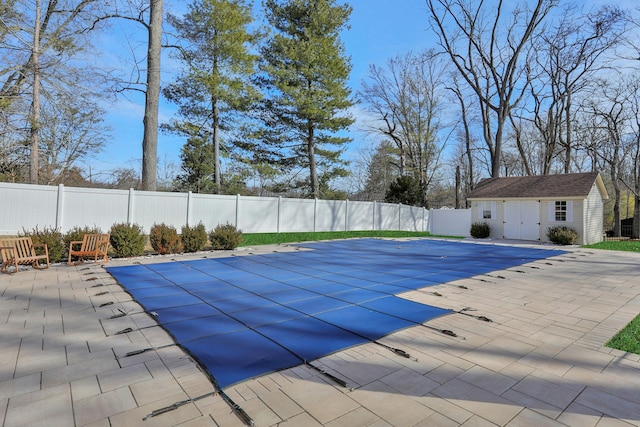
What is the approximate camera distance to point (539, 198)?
616 inches

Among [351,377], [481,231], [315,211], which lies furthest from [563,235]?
[351,377]

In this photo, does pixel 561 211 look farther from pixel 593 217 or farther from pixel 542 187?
pixel 593 217

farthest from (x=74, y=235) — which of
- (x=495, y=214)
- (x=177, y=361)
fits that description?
(x=495, y=214)

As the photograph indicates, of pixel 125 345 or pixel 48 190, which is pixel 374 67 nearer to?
pixel 48 190

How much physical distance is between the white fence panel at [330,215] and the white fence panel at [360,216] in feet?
1.45

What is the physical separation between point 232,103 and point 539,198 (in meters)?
15.9

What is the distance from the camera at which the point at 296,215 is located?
1647 centimetres

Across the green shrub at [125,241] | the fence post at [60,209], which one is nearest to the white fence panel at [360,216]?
the green shrub at [125,241]

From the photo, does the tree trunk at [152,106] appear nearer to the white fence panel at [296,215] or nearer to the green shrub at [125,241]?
the green shrub at [125,241]

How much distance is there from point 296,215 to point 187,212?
17.8ft

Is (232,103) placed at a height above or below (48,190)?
above

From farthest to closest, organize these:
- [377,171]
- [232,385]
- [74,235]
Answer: [377,171] → [74,235] → [232,385]

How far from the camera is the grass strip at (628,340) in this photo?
3.31 meters

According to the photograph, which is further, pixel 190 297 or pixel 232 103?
pixel 232 103
